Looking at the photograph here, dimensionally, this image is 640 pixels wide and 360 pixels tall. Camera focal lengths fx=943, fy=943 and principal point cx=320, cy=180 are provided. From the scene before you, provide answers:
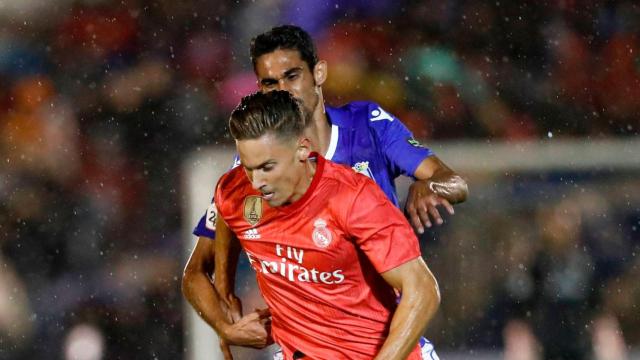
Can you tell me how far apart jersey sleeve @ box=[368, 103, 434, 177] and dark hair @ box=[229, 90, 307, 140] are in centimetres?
58

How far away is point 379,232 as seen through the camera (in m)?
2.25

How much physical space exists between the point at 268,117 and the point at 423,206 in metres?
0.52

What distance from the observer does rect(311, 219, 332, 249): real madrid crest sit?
2334mm

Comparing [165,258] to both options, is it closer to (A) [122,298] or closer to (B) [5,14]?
(A) [122,298]

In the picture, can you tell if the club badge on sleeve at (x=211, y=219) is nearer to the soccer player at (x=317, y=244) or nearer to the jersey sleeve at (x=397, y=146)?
the soccer player at (x=317, y=244)

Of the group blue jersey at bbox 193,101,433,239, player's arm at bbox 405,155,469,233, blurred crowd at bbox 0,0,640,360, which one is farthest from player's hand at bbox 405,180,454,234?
blurred crowd at bbox 0,0,640,360

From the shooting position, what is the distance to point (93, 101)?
208 inches

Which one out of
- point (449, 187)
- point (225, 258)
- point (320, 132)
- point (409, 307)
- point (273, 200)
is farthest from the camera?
point (320, 132)

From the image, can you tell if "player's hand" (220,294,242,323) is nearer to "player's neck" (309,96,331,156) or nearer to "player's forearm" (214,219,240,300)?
"player's forearm" (214,219,240,300)

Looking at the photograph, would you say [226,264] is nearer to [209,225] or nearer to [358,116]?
[209,225]

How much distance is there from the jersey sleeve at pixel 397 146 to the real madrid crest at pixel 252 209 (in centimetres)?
56

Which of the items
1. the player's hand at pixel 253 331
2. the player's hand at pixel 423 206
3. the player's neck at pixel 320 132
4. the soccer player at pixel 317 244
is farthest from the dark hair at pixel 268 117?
the player's hand at pixel 253 331

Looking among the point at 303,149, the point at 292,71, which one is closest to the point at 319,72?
the point at 292,71

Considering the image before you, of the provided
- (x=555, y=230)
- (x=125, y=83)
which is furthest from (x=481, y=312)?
(x=125, y=83)
